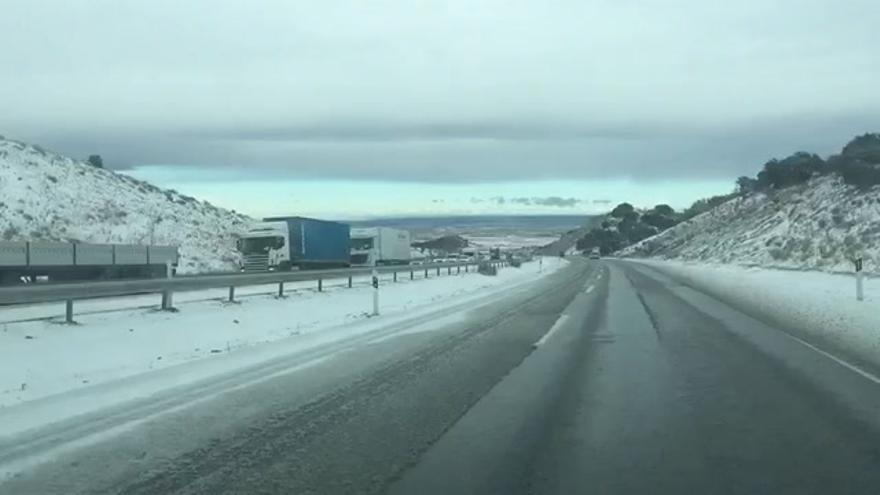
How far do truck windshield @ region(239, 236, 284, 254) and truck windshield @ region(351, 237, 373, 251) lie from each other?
48.7 feet

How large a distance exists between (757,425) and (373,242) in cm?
6366

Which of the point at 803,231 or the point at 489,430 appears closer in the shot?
the point at 489,430

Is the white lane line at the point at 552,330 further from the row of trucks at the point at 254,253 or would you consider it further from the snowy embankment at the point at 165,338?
the row of trucks at the point at 254,253

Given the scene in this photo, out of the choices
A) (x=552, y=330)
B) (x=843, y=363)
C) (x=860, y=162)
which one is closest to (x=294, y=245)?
(x=552, y=330)

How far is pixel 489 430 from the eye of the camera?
10508 mm

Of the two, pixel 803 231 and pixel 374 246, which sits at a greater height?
pixel 803 231

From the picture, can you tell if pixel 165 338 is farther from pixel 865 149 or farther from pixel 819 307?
pixel 865 149

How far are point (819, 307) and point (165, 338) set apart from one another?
684 inches

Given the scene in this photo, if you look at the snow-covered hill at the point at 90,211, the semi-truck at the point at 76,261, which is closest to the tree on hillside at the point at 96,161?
the snow-covered hill at the point at 90,211

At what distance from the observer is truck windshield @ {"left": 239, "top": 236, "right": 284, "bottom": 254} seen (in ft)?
194

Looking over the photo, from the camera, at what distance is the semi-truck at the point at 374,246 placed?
7344cm

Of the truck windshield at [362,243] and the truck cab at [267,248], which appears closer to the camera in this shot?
the truck cab at [267,248]

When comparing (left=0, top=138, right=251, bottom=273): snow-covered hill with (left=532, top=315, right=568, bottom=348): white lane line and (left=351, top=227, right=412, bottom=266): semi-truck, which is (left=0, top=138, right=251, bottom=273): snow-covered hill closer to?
(left=351, top=227, right=412, bottom=266): semi-truck

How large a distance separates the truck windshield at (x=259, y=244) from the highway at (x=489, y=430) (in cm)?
4161
